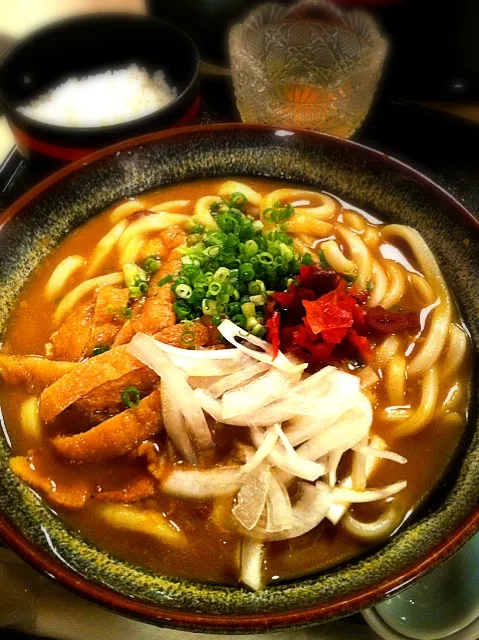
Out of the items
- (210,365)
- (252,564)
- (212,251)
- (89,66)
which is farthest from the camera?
(89,66)

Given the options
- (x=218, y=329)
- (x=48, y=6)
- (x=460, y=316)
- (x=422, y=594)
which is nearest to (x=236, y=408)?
(x=218, y=329)

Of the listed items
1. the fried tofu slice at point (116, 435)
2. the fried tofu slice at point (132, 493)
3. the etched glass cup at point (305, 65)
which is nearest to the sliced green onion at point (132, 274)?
the fried tofu slice at point (116, 435)

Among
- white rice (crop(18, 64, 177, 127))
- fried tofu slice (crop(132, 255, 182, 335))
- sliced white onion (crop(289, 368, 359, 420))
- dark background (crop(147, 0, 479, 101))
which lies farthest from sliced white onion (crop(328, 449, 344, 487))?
dark background (crop(147, 0, 479, 101))

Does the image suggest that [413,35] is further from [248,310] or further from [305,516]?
[305,516]

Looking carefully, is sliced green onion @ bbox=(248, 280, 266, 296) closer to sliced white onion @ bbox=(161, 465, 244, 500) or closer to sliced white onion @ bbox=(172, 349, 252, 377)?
sliced white onion @ bbox=(172, 349, 252, 377)

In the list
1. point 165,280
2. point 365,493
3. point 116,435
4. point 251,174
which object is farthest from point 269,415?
point 251,174

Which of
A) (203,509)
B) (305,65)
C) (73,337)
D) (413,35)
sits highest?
(413,35)
